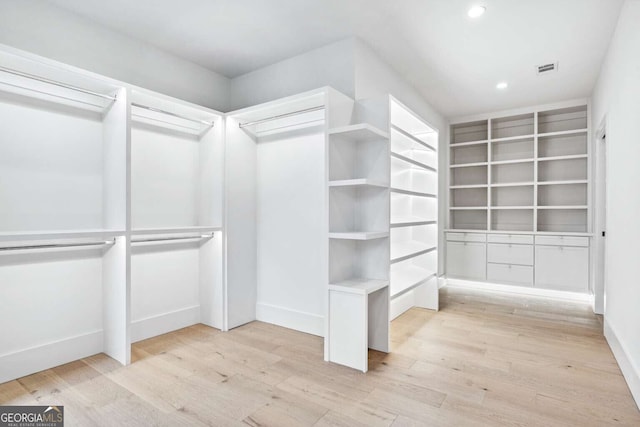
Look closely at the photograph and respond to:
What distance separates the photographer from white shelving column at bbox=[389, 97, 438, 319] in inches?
139

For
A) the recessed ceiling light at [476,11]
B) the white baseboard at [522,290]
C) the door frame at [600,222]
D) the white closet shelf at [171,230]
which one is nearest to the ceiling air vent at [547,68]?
the door frame at [600,222]

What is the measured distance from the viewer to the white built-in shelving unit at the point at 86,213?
2262 mm

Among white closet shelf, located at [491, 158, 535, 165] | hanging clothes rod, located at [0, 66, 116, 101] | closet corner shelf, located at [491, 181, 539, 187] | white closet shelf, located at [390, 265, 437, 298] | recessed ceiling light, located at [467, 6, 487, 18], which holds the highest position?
recessed ceiling light, located at [467, 6, 487, 18]

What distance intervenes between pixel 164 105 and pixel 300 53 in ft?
4.45

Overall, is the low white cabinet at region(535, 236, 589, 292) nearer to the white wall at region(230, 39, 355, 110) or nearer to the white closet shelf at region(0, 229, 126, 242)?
Answer: the white wall at region(230, 39, 355, 110)

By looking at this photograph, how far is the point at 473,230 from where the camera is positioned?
5.25 meters

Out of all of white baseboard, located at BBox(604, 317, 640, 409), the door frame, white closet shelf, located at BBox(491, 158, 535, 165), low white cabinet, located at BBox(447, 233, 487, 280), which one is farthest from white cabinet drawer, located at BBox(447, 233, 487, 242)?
white baseboard, located at BBox(604, 317, 640, 409)

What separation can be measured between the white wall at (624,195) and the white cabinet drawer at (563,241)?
1.51m

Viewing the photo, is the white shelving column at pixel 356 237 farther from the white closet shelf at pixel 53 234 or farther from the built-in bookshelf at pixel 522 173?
the built-in bookshelf at pixel 522 173

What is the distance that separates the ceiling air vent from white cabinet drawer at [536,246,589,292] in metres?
2.31

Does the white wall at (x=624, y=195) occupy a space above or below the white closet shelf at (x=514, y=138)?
below

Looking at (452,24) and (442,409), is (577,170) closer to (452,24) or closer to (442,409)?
(452,24)

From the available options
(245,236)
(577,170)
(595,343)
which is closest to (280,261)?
(245,236)

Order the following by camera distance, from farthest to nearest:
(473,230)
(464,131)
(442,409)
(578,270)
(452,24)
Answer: (464,131)
(473,230)
(578,270)
(452,24)
(442,409)
